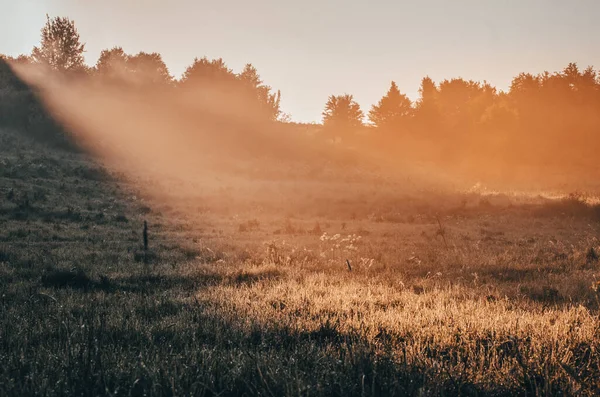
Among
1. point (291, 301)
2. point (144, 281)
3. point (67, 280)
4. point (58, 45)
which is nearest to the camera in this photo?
point (291, 301)

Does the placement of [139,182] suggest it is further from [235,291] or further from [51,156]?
[235,291]

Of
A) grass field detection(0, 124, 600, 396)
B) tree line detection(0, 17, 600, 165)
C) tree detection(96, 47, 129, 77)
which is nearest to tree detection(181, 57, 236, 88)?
tree line detection(0, 17, 600, 165)

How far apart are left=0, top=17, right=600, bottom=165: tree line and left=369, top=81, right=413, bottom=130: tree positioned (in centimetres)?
15

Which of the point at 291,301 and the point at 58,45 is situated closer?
the point at 291,301

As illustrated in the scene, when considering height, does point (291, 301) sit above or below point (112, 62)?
below

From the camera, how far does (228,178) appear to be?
3831cm

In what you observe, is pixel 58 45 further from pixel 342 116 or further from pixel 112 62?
pixel 342 116

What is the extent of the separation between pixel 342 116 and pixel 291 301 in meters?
58.8

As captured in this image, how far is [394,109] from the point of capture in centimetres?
5978

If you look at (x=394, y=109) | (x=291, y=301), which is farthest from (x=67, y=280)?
(x=394, y=109)

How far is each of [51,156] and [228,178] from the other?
47.6 ft

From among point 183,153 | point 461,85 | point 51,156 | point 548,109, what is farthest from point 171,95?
point 548,109

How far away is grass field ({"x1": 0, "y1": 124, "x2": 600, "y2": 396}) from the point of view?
132 inches

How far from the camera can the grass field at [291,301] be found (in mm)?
3342
